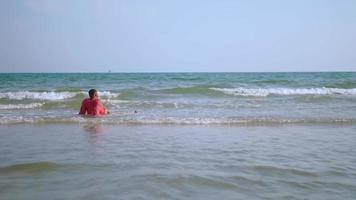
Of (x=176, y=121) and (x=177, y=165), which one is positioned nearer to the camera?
(x=177, y=165)

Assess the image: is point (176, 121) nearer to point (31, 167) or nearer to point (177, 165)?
point (177, 165)

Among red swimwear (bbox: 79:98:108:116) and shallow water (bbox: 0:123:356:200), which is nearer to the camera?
shallow water (bbox: 0:123:356:200)

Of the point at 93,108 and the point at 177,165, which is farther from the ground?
the point at 93,108

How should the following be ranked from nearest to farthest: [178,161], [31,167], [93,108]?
[31,167]
[178,161]
[93,108]

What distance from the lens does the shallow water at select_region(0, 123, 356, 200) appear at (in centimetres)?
404

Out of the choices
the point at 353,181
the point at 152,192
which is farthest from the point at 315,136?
the point at 152,192

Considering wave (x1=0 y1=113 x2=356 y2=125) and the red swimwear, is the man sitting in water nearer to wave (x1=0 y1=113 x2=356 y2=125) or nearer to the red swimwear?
the red swimwear

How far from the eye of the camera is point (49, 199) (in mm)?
3760

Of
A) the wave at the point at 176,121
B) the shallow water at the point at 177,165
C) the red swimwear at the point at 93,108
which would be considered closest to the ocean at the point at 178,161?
the shallow water at the point at 177,165

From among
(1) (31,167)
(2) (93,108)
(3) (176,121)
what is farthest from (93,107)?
(1) (31,167)

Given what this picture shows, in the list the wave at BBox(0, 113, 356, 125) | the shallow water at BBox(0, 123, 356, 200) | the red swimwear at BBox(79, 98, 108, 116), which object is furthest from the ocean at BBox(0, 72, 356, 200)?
the red swimwear at BBox(79, 98, 108, 116)

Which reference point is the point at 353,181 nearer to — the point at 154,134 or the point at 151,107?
the point at 154,134

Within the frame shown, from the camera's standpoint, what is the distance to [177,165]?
5.19 metres

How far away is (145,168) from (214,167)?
85 cm
